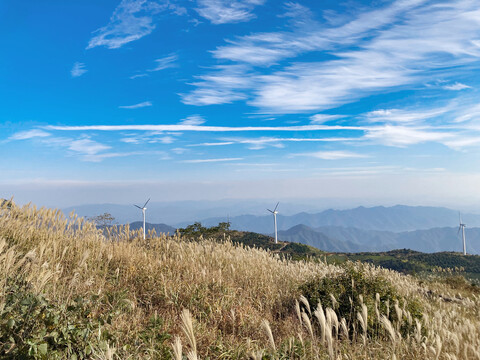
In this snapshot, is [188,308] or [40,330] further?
[188,308]

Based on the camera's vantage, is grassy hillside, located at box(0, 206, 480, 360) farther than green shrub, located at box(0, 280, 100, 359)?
Yes

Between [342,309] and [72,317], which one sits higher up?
[72,317]

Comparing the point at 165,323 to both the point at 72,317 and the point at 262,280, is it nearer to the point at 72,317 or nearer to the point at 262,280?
the point at 72,317

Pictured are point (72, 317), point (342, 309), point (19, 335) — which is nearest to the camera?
point (19, 335)

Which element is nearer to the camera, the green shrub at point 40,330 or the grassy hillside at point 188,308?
the green shrub at point 40,330

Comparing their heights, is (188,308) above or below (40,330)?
below

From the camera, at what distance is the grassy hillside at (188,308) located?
157 inches

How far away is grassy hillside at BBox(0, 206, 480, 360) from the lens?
3.99 meters

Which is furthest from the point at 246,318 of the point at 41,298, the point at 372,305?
the point at 41,298

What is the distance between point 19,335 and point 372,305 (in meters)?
5.84

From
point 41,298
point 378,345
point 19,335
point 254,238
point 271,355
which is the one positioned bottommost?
point 254,238

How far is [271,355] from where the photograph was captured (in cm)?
414

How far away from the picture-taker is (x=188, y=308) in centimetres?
621

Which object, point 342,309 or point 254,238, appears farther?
point 254,238
